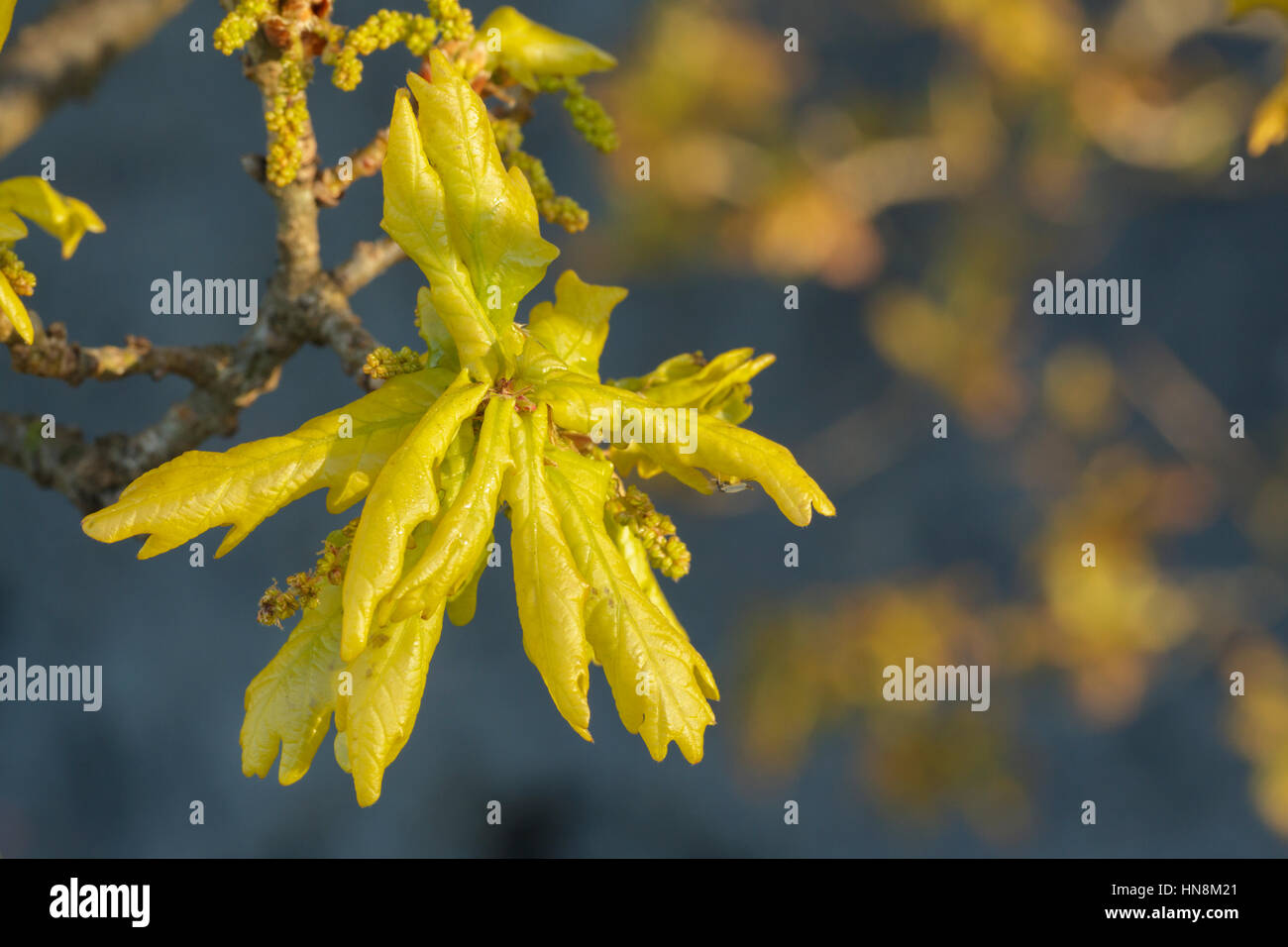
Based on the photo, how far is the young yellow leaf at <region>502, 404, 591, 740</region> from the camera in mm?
444

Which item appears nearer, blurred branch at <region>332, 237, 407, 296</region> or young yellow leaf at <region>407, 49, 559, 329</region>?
young yellow leaf at <region>407, 49, 559, 329</region>

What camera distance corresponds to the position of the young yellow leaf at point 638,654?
1.51ft

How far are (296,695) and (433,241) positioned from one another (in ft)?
0.77

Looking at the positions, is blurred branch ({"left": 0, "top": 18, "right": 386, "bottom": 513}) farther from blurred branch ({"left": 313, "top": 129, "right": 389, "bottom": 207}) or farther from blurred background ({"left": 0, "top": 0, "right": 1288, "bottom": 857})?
blurred background ({"left": 0, "top": 0, "right": 1288, "bottom": 857})

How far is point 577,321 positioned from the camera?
1.81ft

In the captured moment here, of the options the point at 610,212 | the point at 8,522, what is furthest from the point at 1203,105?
the point at 8,522

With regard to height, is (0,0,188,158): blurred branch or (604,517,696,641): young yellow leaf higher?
(0,0,188,158): blurred branch

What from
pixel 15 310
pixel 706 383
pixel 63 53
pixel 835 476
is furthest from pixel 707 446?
pixel 835 476

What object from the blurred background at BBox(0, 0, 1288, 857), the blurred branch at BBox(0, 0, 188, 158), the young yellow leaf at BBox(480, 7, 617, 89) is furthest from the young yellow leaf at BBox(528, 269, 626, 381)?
the blurred background at BBox(0, 0, 1288, 857)

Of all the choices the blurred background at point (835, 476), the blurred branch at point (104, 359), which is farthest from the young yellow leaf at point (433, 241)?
the blurred background at point (835, 476)

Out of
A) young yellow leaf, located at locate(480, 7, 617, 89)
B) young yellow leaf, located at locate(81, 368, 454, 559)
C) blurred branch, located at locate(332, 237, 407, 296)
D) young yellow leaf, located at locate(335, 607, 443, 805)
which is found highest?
young yellow leaf, located at locate(480, 7, 617, 89)

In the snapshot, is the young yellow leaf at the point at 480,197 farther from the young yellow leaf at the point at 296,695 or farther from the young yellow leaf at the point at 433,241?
the young yellow leaf at the point at 296,695

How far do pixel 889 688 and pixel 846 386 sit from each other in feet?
2.12

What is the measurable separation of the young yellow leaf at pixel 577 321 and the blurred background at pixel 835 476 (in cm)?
120
